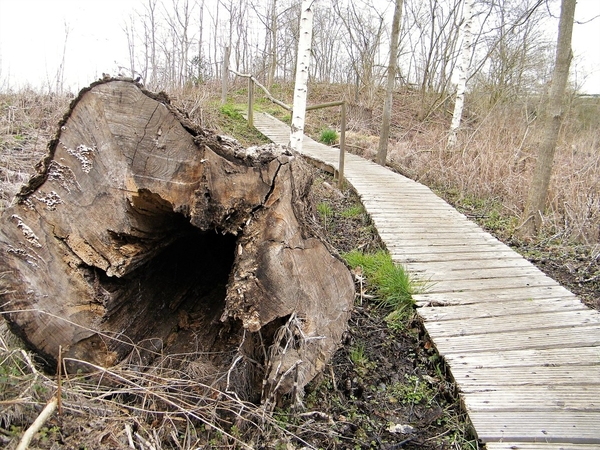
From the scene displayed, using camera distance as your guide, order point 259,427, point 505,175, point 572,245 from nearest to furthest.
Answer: point 259,427
point 572,245
point 505,175

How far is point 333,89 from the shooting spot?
15266 mm

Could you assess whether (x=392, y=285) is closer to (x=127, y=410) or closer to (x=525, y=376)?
(x=525, y=376)

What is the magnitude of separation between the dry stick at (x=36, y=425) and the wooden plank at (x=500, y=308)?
2.25 m

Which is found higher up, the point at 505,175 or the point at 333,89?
the point at 333,89

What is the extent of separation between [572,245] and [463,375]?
295 cm

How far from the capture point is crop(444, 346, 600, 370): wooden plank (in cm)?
246

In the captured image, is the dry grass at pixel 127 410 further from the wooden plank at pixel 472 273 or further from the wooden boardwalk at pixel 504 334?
the wooden plank at pixel 472 273

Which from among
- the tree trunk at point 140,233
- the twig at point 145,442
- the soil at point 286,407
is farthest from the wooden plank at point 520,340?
the twig at point 145,442

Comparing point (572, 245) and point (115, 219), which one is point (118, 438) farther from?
point (572, 245)

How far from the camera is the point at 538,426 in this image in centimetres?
202

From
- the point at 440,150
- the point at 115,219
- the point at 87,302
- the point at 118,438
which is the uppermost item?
the point at 440,150

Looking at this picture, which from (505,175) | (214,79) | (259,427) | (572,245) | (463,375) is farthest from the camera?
(214,79)

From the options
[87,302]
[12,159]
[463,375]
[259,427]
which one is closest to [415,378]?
[463,375]

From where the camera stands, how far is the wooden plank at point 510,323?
275 cm
